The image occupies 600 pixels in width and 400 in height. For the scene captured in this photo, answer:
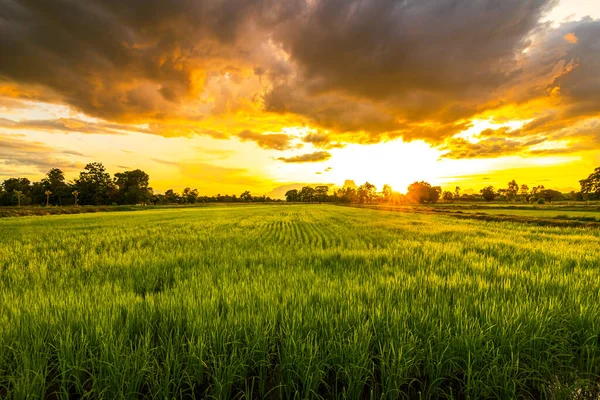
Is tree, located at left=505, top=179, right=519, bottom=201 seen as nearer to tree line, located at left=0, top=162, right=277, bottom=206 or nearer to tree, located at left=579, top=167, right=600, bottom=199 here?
tree, located at left=579, top=167, right=600, bottom=199

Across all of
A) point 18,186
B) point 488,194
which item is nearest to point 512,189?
Answer: point 488,194

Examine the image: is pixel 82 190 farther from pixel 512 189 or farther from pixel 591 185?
pixel 512 189

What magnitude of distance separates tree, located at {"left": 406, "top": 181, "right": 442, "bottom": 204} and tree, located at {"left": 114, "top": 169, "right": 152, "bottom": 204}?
5567 inches

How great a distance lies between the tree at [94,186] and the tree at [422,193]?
15327 cm

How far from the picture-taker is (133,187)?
115 metres

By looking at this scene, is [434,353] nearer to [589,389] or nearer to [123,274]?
[589,389]

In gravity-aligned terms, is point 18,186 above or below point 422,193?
above

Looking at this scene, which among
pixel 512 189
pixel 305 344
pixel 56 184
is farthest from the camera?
pixel 512 189

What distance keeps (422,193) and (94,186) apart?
162 metres

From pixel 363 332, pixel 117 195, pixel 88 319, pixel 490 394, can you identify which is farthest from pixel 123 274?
pixel 117 195

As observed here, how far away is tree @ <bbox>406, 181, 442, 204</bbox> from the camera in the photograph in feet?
489

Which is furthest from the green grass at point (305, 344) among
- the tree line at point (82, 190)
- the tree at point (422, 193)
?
the tree at point (422, 193)

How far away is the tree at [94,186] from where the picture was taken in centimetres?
10756

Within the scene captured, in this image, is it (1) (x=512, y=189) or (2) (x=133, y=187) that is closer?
(2) (x=133, y=187)
